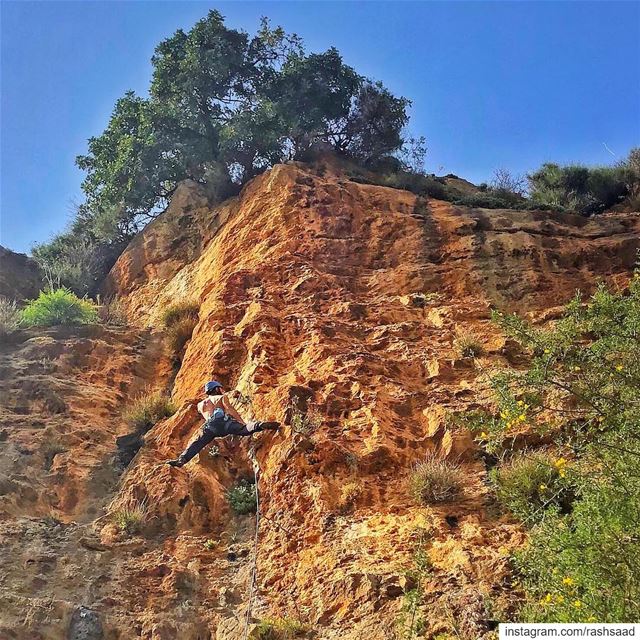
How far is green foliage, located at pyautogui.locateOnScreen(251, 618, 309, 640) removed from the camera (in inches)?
274

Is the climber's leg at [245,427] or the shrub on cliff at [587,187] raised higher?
the shrub on cliff at [587,187]

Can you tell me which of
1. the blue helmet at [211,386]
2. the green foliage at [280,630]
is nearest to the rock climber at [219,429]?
the blue helmet at [211,386]

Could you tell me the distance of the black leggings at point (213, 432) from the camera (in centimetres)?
930

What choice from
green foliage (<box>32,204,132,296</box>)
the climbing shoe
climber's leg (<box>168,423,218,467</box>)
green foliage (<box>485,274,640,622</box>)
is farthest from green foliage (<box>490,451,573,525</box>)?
green foliage (<box>32,204,132,296</box>)

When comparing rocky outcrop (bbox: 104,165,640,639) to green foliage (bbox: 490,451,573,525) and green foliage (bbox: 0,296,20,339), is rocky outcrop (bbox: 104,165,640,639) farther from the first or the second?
green foliage (bbox: 0,296,20,339)

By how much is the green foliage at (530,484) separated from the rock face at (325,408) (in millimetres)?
349

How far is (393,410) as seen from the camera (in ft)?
31.0

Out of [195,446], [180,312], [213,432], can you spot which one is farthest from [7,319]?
[213,432]

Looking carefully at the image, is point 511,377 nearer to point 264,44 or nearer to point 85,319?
point 85,319

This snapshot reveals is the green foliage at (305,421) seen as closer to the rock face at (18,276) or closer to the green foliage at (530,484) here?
the green foliage at (530,484)

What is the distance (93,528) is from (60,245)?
35.9ft

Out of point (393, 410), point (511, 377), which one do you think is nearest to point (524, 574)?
point (511, 377)

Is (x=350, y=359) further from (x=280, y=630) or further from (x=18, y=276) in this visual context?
(x=18, y=276)

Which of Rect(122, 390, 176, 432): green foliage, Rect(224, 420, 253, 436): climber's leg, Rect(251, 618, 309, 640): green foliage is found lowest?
Rect(251, 618, 309, 640): green foliage
